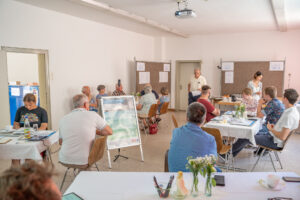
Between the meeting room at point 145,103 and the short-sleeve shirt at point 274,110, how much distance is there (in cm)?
2

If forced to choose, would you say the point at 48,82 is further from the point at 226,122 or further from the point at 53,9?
the point at 226,122

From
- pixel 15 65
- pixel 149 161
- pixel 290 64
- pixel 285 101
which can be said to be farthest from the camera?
pixel 290 64

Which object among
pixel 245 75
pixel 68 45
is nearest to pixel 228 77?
pixel 245 75

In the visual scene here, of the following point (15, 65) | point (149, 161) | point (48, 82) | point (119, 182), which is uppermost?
point (15, 65)

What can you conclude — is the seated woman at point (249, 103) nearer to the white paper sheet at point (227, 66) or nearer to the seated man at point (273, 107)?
the seated man at point (273, 107)

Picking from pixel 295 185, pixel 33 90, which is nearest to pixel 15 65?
pixel 33 90

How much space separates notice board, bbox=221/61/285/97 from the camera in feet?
25.7

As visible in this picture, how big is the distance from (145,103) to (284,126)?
351 centimetres

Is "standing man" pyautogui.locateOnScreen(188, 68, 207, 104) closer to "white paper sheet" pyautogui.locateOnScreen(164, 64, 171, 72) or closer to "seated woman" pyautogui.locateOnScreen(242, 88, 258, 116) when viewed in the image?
"white paper sheet" pyautogui.locateOnScreen(164, 64, 171, 72)

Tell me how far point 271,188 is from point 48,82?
4909mm

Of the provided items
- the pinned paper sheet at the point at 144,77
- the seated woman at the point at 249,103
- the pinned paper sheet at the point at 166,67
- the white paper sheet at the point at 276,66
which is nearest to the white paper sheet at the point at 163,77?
the pinned paper sheet at the point at 166,67

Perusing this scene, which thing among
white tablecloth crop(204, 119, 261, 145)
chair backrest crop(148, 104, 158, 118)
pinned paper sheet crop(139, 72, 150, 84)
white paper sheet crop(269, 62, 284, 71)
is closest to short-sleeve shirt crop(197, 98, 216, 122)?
white tablecloth crop(204, 119, 261, 145)

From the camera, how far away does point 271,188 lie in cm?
172

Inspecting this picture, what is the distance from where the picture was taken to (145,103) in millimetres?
6168
